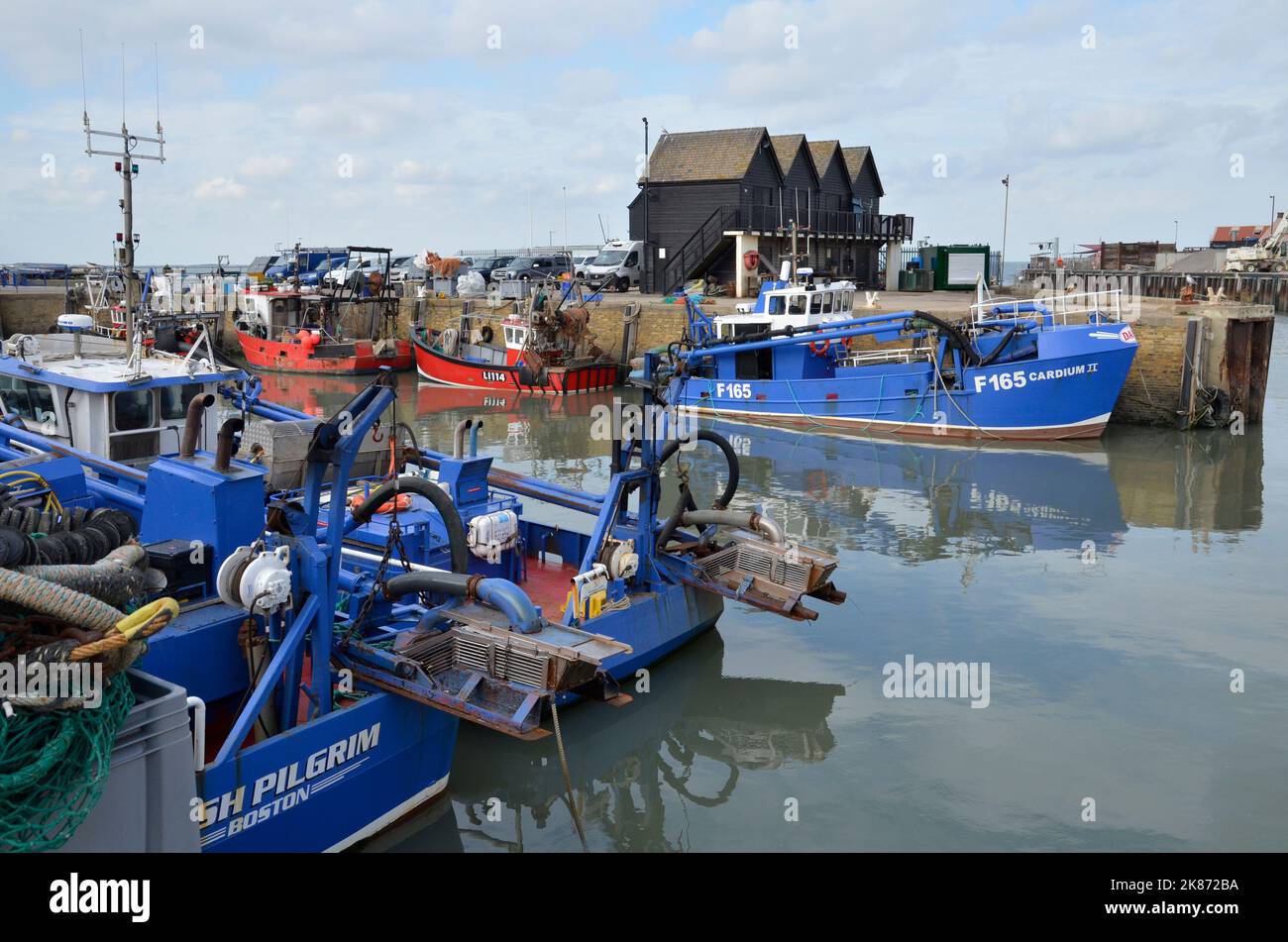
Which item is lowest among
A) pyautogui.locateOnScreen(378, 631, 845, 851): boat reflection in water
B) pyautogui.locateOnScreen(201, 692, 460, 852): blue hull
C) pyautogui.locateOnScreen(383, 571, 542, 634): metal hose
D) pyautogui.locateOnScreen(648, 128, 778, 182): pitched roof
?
pyautogui.locateOnScreen(378, 631, 845, 851): boat reflection in water

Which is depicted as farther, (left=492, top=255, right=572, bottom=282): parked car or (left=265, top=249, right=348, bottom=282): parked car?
(left=265, top=249, right=348, bottom=282): parked car

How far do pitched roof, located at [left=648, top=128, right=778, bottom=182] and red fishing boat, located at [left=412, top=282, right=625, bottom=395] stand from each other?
11.8 metres

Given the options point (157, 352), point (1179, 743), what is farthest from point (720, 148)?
point (1179, 743)

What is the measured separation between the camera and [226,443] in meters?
6.96

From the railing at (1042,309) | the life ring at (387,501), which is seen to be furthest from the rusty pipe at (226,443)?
the railing at (1042,309)

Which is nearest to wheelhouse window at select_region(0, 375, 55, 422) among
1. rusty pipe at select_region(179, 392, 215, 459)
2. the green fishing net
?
rusty pipe at select_region(179, 392, 215, 459)

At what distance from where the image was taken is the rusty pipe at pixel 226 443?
22.8 feet

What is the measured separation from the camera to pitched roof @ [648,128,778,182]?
4069 cm

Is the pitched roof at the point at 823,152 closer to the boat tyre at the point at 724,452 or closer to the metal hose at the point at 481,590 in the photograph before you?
the boat tyre at the point at 724,452

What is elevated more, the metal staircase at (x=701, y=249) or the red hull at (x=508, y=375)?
the metal staircase at (x=701, y=249)

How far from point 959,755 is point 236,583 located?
5548 millimetres

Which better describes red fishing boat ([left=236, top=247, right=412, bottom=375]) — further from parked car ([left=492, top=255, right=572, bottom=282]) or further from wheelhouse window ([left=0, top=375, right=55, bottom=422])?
wheelhouse window ([left=0, top=375, right=55, bottom=422])

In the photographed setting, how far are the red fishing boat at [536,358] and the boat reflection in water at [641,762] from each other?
810 inches

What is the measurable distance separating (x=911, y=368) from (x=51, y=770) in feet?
68.9
